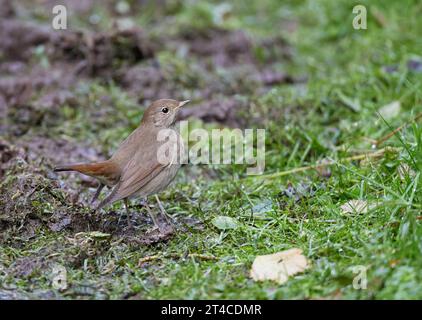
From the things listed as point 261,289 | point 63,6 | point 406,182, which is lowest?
point 261,289

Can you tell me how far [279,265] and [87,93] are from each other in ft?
13.1

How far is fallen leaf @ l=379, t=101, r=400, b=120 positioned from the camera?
680cm

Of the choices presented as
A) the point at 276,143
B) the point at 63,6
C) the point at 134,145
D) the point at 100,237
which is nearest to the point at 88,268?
the point at 100,237

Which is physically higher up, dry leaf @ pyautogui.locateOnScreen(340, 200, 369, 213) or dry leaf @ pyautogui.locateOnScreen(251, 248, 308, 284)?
dry leaf @ pyautogui.locateOnScreen(340, 200, 369, 213)

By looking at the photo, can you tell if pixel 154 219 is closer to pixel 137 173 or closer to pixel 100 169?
pixel 137 173

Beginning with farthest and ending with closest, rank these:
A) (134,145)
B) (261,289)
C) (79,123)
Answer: (79,123) → (134,145) → (261,289)

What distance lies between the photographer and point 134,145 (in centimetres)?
536

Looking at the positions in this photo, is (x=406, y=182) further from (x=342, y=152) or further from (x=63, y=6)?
(x=63, y=6)

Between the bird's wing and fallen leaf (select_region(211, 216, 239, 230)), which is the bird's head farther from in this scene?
fallen leaf (select_region(211, 216, 239, 230))

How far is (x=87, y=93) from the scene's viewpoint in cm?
767

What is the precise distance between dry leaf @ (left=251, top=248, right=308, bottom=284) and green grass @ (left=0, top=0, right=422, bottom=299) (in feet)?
0.16

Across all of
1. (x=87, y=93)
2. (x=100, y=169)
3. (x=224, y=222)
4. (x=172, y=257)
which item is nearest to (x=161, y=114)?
(x=100, y=169)

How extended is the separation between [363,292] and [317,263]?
467 millimetres

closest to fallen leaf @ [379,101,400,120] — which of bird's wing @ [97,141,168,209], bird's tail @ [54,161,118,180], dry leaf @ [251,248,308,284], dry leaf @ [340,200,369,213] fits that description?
dry leaf @ [340,200,369,213]
